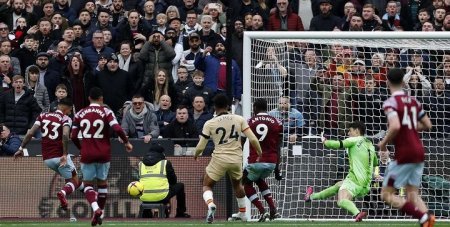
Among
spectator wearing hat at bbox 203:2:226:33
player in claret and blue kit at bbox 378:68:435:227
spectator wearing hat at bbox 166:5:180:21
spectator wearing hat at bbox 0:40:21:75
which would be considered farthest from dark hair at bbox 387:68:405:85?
spectator wearing hat at bbox 0:40:21:75

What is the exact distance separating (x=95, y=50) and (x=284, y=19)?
12.3 feet

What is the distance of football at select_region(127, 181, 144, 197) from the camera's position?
21.6m

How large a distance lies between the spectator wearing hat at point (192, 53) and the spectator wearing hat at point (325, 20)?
2.34 metres

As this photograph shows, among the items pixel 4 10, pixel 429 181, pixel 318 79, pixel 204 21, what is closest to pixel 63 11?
pixel 4 10

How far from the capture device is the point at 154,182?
2159 centimetres

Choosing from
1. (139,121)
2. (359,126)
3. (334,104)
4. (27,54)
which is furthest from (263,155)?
(27,54)

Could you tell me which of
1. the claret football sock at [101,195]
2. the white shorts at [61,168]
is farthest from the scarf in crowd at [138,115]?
the claret football sock at [101,195]

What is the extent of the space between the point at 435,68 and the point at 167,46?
5079 mm

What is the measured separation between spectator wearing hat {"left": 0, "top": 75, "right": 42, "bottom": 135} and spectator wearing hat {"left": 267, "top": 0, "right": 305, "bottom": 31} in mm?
4865

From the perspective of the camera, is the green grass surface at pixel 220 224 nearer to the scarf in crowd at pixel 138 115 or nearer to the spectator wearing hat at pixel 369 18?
the scarf in crowd at pixel 138 115

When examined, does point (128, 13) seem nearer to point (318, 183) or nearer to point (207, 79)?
point (207, 79)

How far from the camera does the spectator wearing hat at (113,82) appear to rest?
2367cm

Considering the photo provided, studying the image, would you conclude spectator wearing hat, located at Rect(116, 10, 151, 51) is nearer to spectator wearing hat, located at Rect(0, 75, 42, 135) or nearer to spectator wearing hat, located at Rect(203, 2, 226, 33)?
spectator wearing hat, located at Rect(203, 2, 226, 33)

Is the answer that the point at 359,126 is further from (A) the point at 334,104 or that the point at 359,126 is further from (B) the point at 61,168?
(B) the point at 61,168
